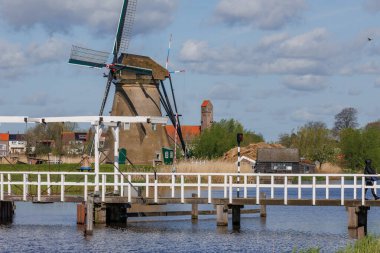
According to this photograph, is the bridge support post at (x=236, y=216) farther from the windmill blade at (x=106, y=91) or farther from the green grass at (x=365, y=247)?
the windmill blade at (x=106, y=91)

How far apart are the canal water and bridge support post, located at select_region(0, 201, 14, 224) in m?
0.40

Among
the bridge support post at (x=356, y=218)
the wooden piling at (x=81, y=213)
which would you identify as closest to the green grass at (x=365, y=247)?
the bridge support post at (x=356, y=218)

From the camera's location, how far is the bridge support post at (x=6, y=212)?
1569 inches

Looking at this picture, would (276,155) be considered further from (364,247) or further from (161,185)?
(364,247)

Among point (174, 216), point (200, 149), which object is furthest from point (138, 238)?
point (200, 149)

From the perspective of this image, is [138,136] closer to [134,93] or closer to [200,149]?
[134,93]

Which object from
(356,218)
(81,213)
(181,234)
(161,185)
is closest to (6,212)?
(81,213)

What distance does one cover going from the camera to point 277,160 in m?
99.1

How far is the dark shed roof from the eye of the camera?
99000mm

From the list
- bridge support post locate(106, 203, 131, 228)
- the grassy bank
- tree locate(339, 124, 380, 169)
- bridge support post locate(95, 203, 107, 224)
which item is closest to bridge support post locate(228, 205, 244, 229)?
bridge support post locate(106, 203, 131, 228)

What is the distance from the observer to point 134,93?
8369cm

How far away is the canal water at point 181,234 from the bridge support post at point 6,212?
1.30 ft

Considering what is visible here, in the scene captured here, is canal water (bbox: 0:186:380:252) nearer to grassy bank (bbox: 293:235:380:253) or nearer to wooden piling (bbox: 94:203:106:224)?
wooden piling (bbox: 94:203:106:224)

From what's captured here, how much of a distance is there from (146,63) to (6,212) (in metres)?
45.4
